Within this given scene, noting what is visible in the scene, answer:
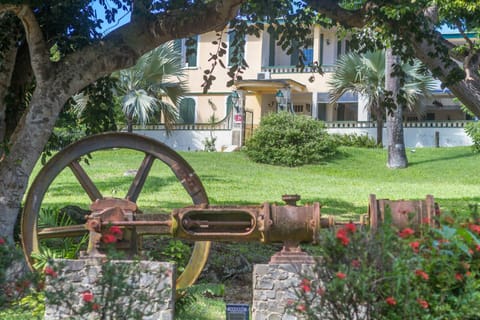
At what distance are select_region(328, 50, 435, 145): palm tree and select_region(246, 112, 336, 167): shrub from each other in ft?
11.0

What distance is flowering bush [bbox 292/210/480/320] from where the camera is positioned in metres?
3.70

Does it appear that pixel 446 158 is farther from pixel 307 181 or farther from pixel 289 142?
pixel 307 181

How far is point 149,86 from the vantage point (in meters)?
26.3

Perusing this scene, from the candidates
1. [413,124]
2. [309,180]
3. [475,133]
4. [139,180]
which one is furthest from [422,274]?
[413,124]

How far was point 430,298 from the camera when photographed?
379 cm

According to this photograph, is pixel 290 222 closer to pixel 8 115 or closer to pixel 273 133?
pixel 8 115

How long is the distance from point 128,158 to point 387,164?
8.68 m

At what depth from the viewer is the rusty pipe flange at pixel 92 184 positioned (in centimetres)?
765

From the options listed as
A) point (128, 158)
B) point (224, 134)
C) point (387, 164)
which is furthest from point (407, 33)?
point (224, 134)

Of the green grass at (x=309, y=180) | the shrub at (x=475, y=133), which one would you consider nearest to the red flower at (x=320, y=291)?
the green grass at (x=309, y=180)

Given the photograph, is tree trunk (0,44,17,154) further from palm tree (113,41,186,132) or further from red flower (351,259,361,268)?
palm tree (113,41,186,132)

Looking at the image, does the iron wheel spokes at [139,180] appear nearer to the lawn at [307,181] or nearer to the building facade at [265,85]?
the lawn at [307,181]

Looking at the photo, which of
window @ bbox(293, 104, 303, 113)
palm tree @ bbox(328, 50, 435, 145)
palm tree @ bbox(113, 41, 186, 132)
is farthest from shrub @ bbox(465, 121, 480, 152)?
window @ bbox(293, 104, 303, 113)

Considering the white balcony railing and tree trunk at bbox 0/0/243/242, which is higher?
the white balcony railing
